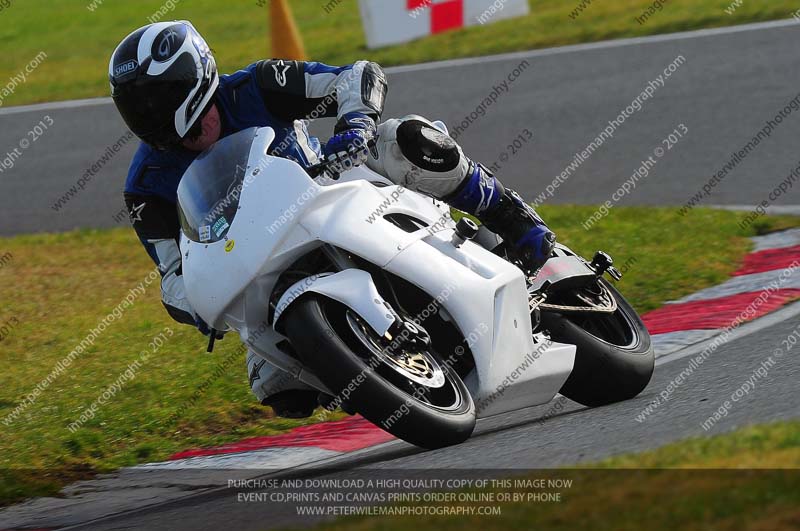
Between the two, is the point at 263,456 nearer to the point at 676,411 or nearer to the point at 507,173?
the point at 676,411

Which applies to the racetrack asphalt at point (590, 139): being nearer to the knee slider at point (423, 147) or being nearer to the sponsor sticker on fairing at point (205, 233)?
the sponsor sticker on fairing at point (205, 233)

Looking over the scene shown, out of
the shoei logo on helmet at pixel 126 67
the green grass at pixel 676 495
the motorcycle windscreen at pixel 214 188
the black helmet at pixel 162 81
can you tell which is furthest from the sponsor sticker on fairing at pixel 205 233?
the green grass at pixel 676 495

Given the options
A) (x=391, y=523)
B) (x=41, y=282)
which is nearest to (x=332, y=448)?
(x=391, y=523)

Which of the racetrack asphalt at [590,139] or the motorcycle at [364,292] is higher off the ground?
the motorcycle at [364,292]

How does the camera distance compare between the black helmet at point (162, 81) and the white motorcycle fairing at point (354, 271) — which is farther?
the black helmet at point (162, 81)

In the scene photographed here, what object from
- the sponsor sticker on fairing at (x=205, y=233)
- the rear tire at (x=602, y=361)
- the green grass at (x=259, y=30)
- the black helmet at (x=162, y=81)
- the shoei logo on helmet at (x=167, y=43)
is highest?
the shoei logo on helmet at (x=167, y=43)

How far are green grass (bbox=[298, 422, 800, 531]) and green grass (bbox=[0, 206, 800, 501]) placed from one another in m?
2.57

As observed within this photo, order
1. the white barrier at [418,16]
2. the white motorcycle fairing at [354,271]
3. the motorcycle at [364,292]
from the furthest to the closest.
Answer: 1. the white barrier at [418,16]
2. the white motorcycle fairing at [354,271]
3. the motorcycle at [364,292]

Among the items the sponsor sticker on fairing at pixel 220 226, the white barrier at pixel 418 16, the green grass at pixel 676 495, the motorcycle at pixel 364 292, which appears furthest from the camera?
the white barrier at pixel 418 16

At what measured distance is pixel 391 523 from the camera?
3467 mm

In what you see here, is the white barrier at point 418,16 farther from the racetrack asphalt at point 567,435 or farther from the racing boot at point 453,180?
the racing boot at point 453,180

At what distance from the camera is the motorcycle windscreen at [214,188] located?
4543 mm

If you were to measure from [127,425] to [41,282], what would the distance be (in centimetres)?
350

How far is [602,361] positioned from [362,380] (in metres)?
1.43
